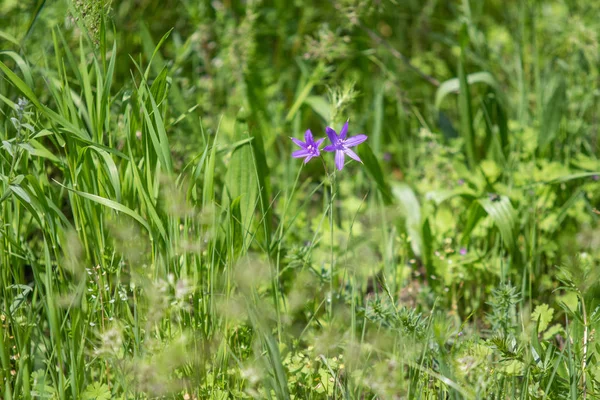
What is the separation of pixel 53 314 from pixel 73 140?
0.52 meters

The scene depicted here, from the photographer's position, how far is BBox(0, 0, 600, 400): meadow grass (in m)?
1.53

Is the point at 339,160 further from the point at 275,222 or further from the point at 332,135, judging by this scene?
the point at 275,222

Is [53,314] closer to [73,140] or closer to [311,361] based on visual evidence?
[73,140]

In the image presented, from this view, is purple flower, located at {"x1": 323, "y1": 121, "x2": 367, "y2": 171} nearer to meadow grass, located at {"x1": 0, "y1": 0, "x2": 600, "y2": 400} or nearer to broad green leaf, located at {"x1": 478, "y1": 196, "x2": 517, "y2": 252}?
meadow grass, located at {"x1": 0, "y1": 0, "x2": 600, "y2": 400}

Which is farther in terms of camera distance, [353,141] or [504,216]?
[504,216]

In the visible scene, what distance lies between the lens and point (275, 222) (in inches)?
99.8

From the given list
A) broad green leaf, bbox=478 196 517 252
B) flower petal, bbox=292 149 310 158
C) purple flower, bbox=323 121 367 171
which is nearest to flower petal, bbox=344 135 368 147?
purple flower, bbox=323 121 367 171

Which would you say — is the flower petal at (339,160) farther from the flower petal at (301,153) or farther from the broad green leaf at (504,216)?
the broad green leaf at (504,216)

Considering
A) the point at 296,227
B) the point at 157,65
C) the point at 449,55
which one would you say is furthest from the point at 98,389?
the point at 449,55

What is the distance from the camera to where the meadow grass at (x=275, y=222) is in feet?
5.00

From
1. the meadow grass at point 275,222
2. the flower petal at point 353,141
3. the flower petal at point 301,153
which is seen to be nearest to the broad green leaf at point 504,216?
the meadow grass at point 275,222

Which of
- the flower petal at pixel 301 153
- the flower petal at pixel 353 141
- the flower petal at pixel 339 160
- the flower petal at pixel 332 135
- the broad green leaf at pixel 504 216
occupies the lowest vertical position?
the broad green leaf at pixel 504 216

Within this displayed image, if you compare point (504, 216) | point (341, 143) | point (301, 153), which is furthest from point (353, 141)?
point (504, 216)

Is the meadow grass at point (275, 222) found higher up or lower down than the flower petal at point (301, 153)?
lower down
